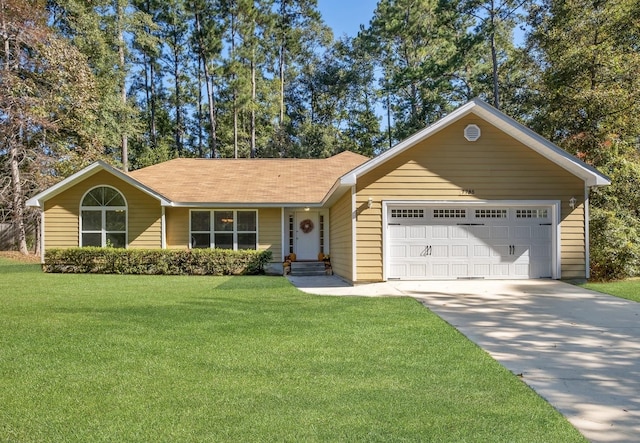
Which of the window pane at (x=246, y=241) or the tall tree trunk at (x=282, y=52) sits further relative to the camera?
the tall tree trunk at (x=282, y=52)

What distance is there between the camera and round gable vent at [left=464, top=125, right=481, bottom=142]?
12047mm

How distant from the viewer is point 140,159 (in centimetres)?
3119

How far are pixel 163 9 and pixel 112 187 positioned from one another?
19.5 m

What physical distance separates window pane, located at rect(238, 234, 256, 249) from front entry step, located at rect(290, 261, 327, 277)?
5.87 ft

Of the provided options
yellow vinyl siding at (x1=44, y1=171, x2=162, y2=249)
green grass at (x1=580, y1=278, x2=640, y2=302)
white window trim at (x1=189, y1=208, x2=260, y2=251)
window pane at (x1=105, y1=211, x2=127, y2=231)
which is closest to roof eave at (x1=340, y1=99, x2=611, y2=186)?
green grass at (x1=580, y1=278, x2=640, y2=302)

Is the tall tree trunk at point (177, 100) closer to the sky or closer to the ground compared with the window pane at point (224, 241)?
closer to the sky

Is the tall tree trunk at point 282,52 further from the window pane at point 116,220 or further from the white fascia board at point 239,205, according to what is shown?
the window pane at point 116,220

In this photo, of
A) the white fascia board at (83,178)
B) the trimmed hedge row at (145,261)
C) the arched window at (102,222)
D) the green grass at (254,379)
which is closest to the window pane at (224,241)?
the trimmed hedge row at (145,261)

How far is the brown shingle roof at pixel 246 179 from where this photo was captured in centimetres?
1678

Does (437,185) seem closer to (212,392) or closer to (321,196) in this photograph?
(321,196)

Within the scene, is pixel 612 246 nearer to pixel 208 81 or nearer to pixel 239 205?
pixel 239 205

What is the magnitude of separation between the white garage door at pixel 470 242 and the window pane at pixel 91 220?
403 inches

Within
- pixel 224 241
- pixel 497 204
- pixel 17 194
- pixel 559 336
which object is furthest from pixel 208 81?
pixel 559 336

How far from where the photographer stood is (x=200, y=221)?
1678cm
